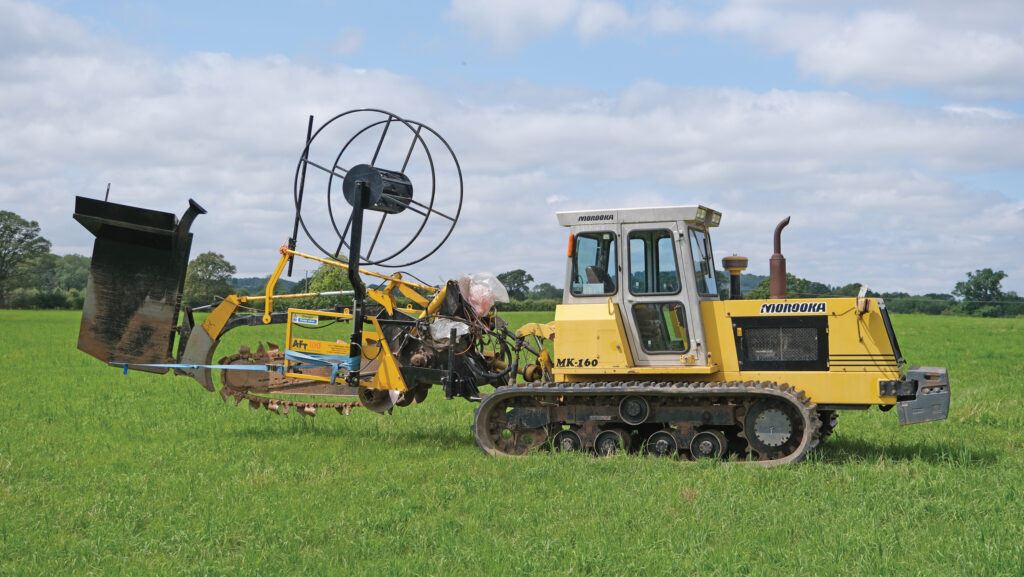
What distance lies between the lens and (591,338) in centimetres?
1132

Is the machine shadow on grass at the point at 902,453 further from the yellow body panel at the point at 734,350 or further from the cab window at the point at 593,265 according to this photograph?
the cab window at the point at 593,265

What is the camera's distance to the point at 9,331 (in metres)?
40.9

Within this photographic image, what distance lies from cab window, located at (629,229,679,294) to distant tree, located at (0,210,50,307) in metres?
83.6

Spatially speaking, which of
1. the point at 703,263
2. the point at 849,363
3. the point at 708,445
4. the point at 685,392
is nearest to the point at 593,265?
the point at 703,263

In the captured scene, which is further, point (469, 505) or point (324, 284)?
point (324, 284)

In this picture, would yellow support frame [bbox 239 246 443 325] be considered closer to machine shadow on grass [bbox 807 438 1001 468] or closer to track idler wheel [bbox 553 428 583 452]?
track idler wheel [bbox 553 428 583 452]

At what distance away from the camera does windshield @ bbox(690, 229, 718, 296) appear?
11297 millimetres

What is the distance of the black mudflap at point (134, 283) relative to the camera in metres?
12.9

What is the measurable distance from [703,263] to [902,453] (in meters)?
3.52

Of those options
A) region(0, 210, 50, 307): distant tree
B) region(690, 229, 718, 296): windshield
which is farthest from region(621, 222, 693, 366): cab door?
region(0, 210, 50, 307): distant tree

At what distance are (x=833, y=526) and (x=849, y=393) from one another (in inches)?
121

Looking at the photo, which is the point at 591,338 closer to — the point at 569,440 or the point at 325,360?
the point at 569,440

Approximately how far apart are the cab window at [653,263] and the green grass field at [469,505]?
208 centimetres

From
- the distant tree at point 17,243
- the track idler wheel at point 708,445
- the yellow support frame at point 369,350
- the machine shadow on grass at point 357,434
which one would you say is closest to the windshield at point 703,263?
the track idler wheel at point 708,445
